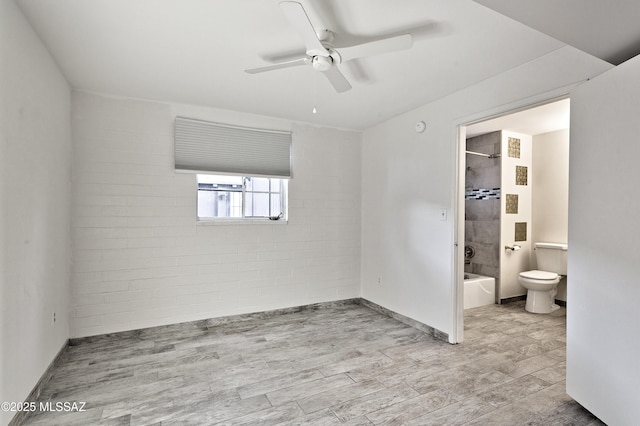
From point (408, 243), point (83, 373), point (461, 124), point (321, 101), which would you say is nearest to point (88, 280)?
point (83, 373)

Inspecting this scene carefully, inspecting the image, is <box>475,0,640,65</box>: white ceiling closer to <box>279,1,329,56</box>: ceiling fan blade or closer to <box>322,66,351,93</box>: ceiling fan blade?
<box>279,1,329,56</box>: ceiling fan blade

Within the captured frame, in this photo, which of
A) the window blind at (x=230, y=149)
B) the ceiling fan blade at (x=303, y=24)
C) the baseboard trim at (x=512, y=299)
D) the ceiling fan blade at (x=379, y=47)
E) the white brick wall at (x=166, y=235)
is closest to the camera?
the ceiling fan blade at (x=303, y=24)

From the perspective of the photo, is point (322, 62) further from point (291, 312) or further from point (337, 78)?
point (291, 312)

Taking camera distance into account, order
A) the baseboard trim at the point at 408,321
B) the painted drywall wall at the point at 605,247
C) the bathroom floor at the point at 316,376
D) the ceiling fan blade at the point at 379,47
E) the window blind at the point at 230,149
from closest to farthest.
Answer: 1. the painted drywall wall at the point at 605,247
2. the ceiling fan blade at the point at 379,47
3. the bathroom floor at the point at 316,376
4. the baseboard trim at the point at 408,321
5. the window blind at the point at 230,149

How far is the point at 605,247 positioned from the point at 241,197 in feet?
11.4

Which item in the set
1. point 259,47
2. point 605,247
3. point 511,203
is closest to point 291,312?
point 259,47

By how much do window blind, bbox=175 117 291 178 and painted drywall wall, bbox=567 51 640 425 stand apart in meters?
3.01

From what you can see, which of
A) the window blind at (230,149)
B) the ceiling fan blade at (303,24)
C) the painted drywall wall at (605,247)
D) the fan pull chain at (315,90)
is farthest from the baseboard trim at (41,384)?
the painted drywall wall at (605,247)

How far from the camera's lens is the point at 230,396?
2.29 m

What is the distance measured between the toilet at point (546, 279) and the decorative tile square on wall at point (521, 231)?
0.26 meters

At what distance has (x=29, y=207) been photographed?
212 cm

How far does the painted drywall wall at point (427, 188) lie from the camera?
100 inches

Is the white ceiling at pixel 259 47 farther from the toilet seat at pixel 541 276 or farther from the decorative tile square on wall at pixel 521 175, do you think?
the toilet seat at pixel 541 276


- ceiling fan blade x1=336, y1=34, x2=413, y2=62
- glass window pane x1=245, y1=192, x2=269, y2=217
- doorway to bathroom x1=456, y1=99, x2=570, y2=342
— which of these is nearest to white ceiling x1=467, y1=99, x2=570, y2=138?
doorway to bathroom x1=456, y1=99, x2=570, y2=342
